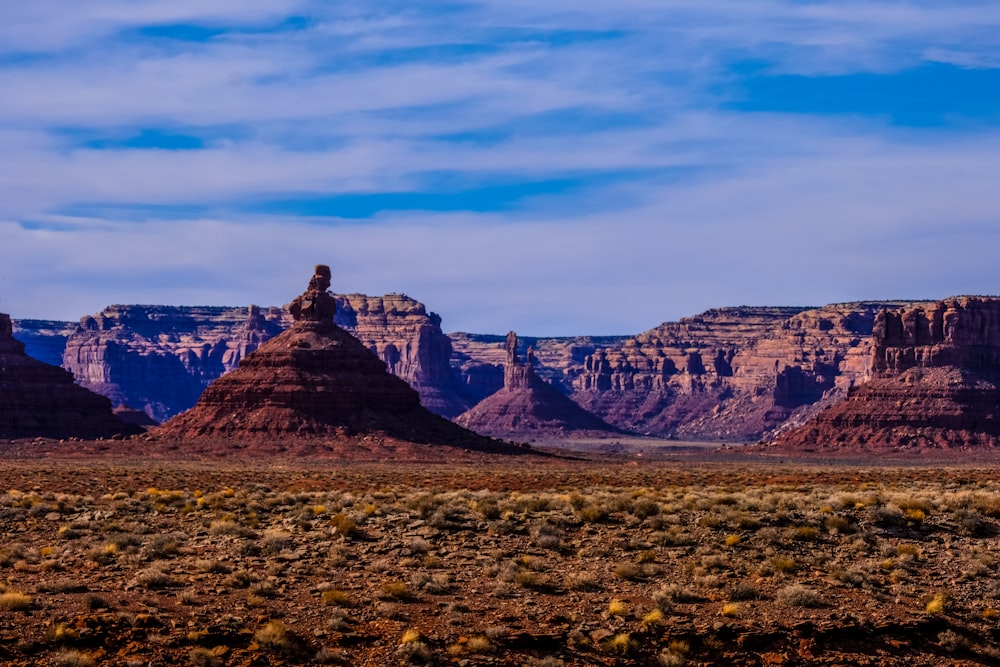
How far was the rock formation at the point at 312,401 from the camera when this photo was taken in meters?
138

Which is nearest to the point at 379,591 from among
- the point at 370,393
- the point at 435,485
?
the point at 435,485

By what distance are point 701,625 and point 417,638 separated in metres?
5.41

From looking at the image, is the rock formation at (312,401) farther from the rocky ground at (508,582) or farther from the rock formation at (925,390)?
the rocky ground at (508,582)

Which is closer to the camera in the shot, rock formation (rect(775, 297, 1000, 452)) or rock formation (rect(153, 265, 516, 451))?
rock formation (rect(153, 265, 516, 451))

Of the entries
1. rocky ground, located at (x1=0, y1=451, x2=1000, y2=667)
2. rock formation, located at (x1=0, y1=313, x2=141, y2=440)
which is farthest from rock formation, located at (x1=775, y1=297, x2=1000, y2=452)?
rocky ground, located at (x1=0, y1=451, x2=1000, y2=667)

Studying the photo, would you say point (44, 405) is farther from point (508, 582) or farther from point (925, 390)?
point (508, 582)

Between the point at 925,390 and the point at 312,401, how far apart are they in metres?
86.5

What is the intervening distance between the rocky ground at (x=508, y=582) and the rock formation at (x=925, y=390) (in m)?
145

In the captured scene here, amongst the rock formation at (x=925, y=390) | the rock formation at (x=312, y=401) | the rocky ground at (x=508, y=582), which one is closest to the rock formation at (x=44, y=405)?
the rock formation at (x=312, y=401)

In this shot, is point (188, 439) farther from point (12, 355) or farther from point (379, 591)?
point (379, 591)

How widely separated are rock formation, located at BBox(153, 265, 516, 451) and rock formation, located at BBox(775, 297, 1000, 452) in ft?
192

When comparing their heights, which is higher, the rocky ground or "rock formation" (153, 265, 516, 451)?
"rock formation" (153, 265, 516, 451)

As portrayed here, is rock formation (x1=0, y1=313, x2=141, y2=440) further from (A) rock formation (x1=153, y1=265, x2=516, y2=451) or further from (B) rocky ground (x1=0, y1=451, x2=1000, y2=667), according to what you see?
(B) rocky ground (x1=0, y1=451, x2=1000, y2=667)

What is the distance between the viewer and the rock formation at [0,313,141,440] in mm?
148875
